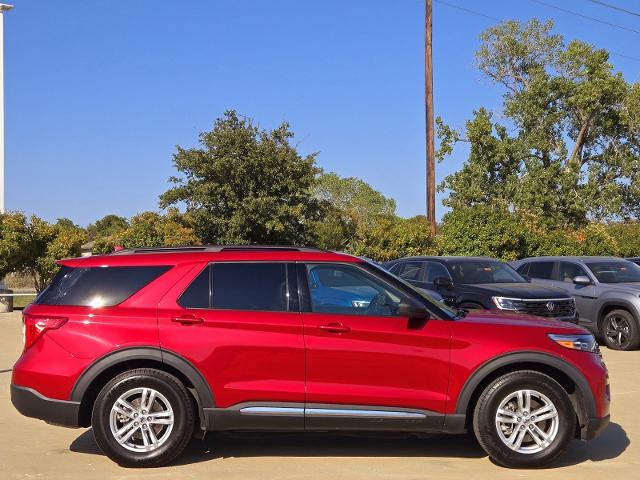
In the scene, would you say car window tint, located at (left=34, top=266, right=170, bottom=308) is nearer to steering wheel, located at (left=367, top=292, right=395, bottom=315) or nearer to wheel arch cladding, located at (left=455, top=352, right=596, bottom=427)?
steering wheel, located at (left=367, top=292, right=395, bottom=315)

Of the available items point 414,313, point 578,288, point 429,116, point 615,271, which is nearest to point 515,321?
point 414,313

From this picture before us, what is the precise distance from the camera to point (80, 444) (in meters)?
6.59

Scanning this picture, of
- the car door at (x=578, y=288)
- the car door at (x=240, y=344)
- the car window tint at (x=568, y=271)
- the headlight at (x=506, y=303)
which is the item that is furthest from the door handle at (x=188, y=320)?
the car window tint at (x=568, y=271)

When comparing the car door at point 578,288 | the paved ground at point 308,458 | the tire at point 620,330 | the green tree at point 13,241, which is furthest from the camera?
the green tree at point 13,241

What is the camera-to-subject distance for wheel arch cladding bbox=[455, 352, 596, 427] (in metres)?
5.79

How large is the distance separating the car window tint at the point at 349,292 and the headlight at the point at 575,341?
129cm

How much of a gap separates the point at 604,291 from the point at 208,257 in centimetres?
939

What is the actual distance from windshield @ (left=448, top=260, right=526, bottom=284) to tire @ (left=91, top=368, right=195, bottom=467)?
784 cm

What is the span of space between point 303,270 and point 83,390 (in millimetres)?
1956

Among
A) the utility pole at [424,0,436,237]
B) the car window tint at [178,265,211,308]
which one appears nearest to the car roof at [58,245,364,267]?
the car window tint at [178,265,211,308]

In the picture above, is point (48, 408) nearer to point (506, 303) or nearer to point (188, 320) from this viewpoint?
point (188, 320)

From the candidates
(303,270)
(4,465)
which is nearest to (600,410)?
(303,270)

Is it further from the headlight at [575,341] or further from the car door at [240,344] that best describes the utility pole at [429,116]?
the car door at [240,344]

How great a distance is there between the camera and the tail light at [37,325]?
5.85 meters
